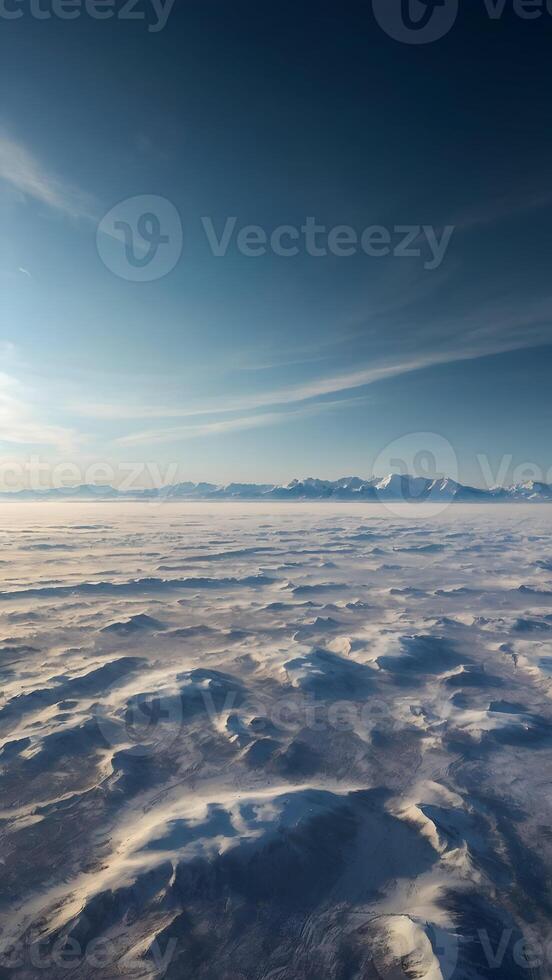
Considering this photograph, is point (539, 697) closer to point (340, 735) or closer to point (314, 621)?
point (340, 735)


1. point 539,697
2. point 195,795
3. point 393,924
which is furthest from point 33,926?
point 539,697

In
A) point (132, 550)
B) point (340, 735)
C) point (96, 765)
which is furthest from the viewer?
point (132, 550)

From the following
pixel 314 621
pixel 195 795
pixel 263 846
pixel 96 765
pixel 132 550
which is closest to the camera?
pixel 263 846

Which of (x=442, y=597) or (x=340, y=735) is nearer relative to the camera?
(x=340, y=735)

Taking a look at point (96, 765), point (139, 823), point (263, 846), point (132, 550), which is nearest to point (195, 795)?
point (139, 823)

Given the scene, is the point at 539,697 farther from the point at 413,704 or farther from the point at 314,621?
the point at 314,621

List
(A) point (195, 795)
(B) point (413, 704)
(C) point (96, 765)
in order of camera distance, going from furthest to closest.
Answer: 1. (B) point (413, 704)
2. (C) point (96, 765)
3. (A) point (195, 795)
